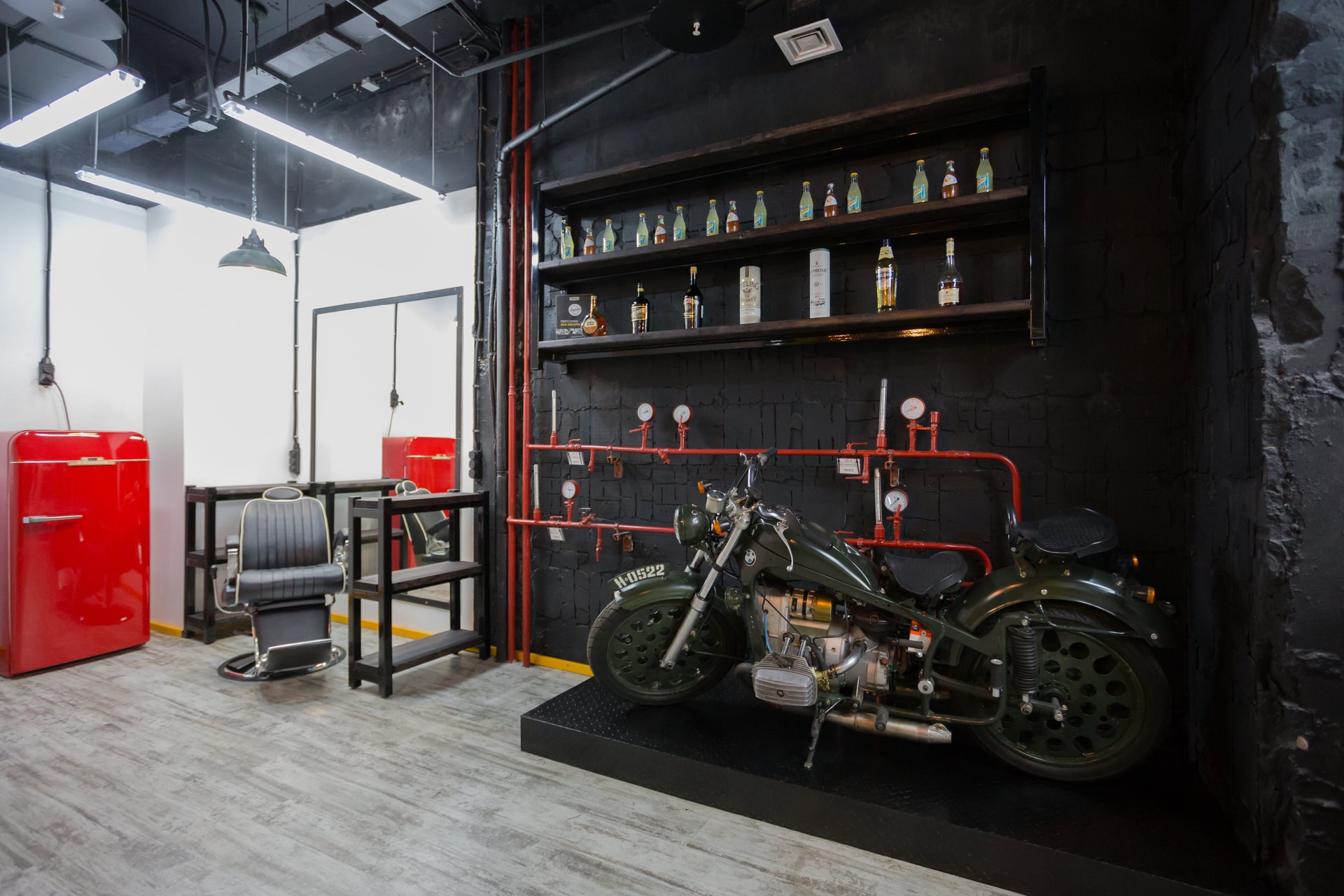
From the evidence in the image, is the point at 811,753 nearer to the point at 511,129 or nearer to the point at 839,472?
the point at 839,472

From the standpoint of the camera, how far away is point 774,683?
231cm

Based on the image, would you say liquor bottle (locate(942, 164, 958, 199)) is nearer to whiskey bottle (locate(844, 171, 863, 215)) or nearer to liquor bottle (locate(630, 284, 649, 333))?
whiskey bottle (locate(844, 171, 863, 215))

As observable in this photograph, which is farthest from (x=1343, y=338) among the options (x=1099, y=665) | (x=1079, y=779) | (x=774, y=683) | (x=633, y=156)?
(x=633, y=156)

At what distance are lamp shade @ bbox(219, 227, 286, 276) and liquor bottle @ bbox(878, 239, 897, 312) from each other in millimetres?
3593

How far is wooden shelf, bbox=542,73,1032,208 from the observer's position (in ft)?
8.47

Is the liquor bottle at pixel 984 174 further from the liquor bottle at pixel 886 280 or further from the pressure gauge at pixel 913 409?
the pressure gauge at pixel 913 409

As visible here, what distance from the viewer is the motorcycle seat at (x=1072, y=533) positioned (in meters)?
2.14

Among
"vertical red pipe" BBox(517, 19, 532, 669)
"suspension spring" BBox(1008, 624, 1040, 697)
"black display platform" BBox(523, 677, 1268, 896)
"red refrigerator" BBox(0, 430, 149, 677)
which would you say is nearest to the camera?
"black display platform" BBox(523, 677, 1268, 896)

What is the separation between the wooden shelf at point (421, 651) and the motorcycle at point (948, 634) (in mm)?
1523

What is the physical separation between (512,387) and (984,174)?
2.65 metres

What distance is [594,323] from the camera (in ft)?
11.3

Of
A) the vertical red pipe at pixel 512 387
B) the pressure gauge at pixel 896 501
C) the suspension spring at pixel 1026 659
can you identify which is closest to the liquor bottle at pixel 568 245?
the vertical red pipe at pixel 512 387

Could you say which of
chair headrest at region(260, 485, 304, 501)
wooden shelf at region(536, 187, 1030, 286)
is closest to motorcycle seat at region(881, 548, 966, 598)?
wooden shelf at region(536, 187, 1030, 286)

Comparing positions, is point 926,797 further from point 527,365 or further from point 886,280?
point 527,365
